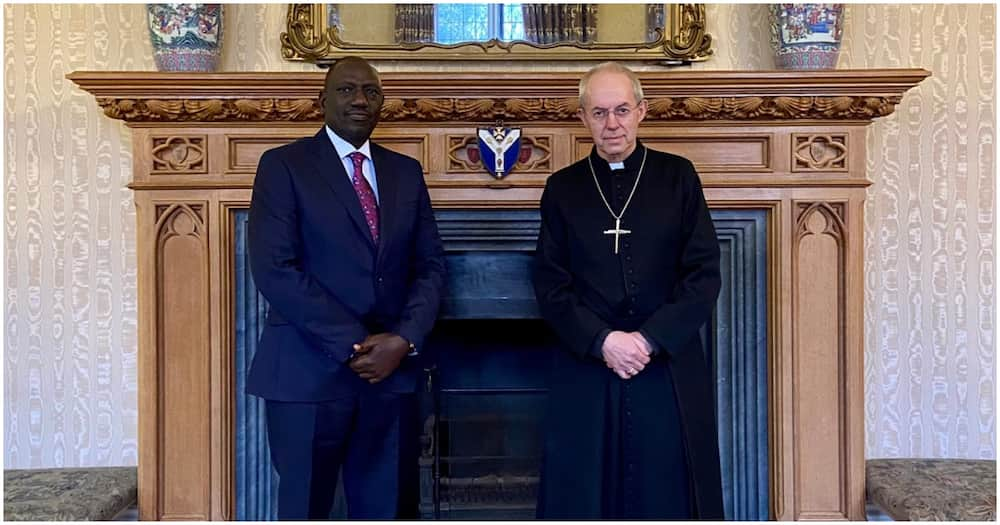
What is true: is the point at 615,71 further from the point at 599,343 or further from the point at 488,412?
the point at 488,412

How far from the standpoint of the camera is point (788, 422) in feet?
9.21

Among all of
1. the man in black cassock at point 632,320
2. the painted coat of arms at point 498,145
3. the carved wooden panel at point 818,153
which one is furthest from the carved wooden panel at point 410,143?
the carved wooden panel at point 818,153

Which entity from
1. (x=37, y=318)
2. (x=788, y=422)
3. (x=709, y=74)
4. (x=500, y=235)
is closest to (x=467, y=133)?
(x=500, y=235)

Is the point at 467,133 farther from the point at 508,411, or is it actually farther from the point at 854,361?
the point at 854,361

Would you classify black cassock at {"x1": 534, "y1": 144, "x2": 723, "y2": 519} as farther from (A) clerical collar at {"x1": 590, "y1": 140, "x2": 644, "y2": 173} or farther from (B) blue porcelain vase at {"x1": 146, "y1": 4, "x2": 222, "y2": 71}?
(B) blue porcelain vase at {"x1": 146, "y1": 4, "x2": 222, "y2": 71}

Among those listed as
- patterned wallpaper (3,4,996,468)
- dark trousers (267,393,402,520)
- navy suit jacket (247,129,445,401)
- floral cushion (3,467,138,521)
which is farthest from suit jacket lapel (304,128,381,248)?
floral cushion (3,467,138,521)

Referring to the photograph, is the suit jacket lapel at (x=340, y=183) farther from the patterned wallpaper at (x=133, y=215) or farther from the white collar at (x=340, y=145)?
the patterned wallpaper at (x=133, y=215)

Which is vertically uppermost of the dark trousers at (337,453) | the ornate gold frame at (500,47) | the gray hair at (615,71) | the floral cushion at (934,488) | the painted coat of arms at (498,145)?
the ornate gold frame at (500,47)

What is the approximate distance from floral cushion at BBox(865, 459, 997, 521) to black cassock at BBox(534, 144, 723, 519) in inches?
27.8

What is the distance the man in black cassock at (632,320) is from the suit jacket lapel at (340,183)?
1.49 feet

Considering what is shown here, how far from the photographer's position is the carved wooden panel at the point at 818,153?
110 inches

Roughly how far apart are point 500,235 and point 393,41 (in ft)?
2.26

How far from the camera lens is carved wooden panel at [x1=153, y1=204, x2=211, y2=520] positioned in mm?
2793

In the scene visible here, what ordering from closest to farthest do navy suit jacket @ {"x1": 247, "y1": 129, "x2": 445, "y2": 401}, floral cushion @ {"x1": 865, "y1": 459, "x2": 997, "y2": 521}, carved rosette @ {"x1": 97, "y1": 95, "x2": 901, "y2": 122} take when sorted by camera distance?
navy suit jacket @ {"x1": 247, "y1": 129, "x2": 445, "y2": 401} → floral cushion @ {"x1": 865, "y1": 459, "x2": 997, "y2": 521} → carved rosette @ {"x1": 97, "y1": 95, "x2": 901, "y2": 122}
